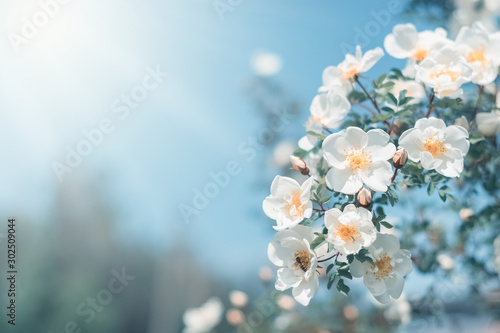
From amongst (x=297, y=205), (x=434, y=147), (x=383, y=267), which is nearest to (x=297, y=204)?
(x=297, y=205)

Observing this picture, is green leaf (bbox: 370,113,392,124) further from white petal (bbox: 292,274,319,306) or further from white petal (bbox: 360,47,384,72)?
white petal (bbox: 292,274,319,306)

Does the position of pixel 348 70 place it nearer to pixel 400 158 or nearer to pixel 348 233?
pixel 400 158

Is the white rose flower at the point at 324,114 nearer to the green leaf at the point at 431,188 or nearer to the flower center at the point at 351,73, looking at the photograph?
the flower center at the point at 351,73

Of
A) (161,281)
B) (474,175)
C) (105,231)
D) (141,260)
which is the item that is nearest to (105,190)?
(105,231)

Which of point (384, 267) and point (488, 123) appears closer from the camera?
point (384, 267)

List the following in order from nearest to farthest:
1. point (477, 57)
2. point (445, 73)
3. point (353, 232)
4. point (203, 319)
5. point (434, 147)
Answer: point (353, 232)
point (434, 147)
point (445, 73)
point (477, 57)
point (203, 319)
